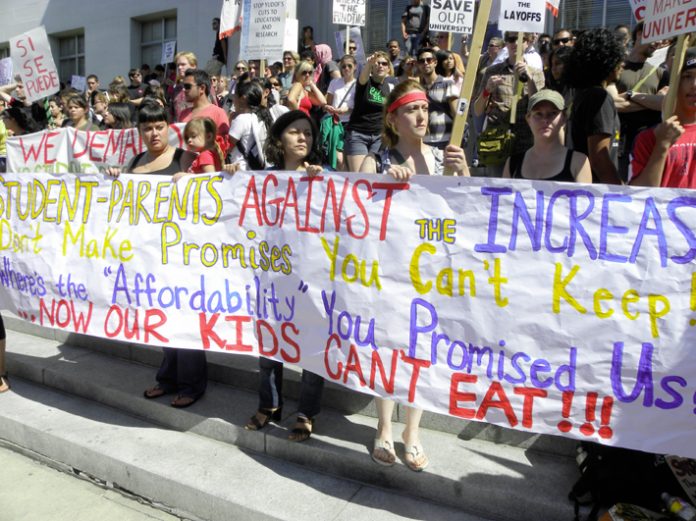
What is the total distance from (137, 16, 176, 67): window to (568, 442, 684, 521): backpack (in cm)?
1534

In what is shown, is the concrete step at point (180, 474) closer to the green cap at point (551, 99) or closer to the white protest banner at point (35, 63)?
the green cap at point (551, 99)

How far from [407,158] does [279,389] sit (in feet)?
4.57

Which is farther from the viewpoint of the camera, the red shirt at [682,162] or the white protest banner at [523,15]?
the white protest banner at [523,15]

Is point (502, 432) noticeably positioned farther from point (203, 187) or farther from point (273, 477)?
point (203, 187)

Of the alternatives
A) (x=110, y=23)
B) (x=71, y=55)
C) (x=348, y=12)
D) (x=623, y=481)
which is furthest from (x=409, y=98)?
(x=71, y=55)

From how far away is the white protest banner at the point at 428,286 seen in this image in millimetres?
2262

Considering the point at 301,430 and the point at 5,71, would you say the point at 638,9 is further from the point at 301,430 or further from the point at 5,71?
the point at 5,71

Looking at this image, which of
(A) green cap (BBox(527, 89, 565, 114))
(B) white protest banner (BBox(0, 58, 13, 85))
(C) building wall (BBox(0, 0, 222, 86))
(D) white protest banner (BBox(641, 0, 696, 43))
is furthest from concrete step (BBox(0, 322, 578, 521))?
(C) building wall (BBox(0, 0, 222, 86))

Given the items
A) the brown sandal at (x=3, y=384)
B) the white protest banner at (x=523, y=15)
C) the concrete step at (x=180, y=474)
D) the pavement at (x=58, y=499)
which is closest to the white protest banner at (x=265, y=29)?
the white protest banner at (x=523, y=15)

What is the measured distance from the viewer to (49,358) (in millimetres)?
4422

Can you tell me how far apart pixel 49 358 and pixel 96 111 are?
5.84 metres

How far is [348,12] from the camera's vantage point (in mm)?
7758

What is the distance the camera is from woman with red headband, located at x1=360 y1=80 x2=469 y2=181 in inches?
119

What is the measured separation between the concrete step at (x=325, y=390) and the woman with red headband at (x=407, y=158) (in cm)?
27
